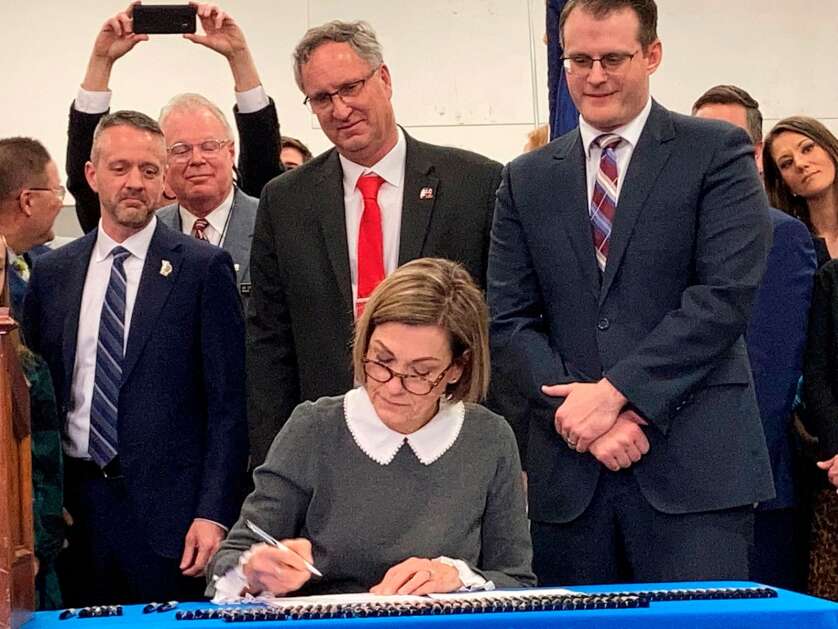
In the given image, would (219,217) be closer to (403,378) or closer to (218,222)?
(218,222)

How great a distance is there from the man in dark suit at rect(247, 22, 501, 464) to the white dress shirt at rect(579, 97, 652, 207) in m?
0.47

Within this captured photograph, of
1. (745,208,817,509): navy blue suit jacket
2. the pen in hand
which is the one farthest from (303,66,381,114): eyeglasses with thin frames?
the pen in hand

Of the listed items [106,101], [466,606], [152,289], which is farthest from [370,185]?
[466,606]

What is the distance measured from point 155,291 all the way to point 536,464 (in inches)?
43.5

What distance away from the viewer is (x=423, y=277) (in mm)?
2387

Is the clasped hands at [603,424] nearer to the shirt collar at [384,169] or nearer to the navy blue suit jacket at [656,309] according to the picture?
the navy blue suit jacket at [656,309]

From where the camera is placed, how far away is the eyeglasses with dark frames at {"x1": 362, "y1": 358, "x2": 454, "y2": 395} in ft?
7.58

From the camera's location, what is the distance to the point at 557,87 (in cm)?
357

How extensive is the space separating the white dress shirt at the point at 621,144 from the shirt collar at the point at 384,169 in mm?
582

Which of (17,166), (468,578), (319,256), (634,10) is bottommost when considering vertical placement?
(468,578)

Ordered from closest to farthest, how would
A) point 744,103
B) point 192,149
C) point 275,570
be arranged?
point 275,570, point 192,149, point 744,103

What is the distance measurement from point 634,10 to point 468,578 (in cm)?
113

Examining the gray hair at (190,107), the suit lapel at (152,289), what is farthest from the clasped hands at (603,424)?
the gray hair at (190,107)

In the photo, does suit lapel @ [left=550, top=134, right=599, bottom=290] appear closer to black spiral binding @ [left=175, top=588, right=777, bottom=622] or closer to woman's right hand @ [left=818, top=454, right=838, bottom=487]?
black spiral binding @ [left=175, top=588, right=777, bottom=622]
